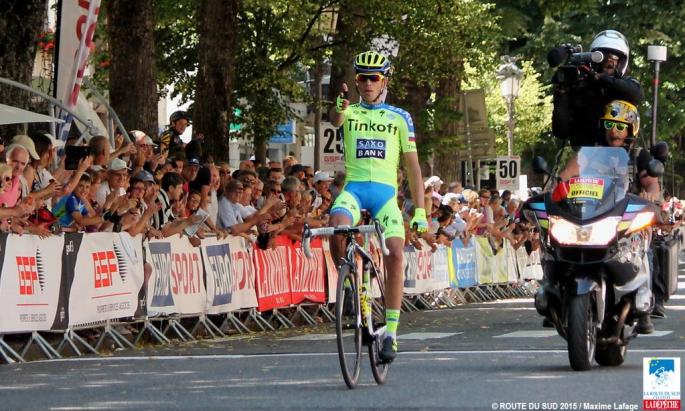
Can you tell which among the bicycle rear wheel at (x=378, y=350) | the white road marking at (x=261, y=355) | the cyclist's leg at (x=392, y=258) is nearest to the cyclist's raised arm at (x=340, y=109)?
the cyclist's leg at (x=392, y=258)

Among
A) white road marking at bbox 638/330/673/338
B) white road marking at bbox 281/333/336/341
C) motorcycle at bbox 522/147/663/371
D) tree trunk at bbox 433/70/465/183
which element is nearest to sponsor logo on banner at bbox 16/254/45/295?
white road marking at bbox 281/333/336/341

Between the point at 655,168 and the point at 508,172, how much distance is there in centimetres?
2826

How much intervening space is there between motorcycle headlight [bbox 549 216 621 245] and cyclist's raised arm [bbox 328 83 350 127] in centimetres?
160

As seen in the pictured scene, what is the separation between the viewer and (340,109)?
38.4ft

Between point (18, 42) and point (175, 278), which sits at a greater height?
point (18, 42)

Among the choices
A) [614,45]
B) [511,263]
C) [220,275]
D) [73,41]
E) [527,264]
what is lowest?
[527,264]

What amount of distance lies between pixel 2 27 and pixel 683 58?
26685 millimetres

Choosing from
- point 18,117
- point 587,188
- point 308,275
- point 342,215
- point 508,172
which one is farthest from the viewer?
point 508,172

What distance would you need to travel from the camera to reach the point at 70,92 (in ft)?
68.2

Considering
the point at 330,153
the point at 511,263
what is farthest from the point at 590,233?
the point at 511,263

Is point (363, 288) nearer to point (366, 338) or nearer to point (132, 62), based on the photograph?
point (366, 338)

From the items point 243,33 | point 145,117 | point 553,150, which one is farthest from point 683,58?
point 145,117

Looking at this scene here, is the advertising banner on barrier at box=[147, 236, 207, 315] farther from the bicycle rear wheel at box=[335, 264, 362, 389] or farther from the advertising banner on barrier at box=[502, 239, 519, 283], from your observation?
the advertising banner on barrier at box=[502, 239, 519, 283]

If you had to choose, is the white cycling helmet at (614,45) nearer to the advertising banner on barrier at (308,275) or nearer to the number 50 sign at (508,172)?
the advertising banner on barrier at (308,275)
